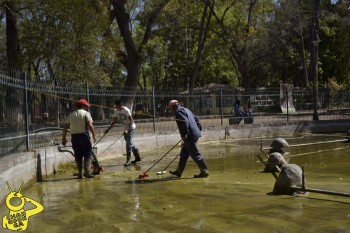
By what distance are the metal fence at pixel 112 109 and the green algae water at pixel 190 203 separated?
1326mm

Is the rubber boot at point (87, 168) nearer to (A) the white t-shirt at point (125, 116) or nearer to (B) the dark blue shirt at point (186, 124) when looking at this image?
(B) the dark blue shirt at point (186, 124)

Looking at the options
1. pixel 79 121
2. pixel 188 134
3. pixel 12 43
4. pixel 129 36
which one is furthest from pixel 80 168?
pixel 129 36

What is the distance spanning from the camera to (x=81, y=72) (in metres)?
23.0

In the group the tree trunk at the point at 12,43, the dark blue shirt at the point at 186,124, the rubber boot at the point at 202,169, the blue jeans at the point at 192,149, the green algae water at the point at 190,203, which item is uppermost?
the tree trunk at the point at 12,43

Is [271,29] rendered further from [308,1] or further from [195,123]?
[195,123]

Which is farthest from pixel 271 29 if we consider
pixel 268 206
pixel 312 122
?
pixel 268 206

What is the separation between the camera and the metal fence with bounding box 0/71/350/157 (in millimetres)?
9828

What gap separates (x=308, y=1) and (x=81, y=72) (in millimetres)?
31308

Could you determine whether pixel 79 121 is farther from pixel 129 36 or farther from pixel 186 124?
pixel 129 36

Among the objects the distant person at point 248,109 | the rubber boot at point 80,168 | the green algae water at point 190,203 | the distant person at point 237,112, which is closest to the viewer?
the green algae water at point 190,203

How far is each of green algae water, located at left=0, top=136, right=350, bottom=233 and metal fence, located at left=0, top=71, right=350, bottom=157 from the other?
133 cm
